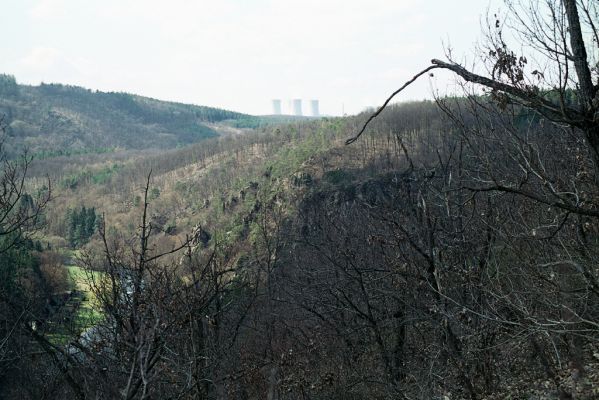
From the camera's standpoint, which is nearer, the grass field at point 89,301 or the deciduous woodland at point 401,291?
the deciduous woodland at point 401,291

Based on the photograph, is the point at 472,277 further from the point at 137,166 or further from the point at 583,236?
the point at 137,166

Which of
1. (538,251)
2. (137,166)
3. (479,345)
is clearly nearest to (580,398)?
(479,345)

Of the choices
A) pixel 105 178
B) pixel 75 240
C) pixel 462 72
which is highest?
pixel 462 72

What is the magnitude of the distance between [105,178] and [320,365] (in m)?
181

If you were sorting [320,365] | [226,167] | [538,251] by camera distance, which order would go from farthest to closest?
[226,167] → [320,365] → [538,251]

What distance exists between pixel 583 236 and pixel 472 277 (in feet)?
5.15

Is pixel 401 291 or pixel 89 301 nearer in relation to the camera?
pixel 89 301

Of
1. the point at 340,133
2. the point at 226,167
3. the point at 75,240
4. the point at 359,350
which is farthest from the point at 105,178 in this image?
the point at 359,350

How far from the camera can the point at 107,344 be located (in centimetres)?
658

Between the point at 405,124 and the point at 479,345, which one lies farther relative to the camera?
the point at 405,124

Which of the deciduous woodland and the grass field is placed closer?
the deciduous woodland

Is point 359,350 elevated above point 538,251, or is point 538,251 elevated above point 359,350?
point 538,251

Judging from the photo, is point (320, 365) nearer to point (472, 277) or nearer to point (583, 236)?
point (472, 277)

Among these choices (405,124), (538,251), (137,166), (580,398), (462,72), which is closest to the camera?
(462,72)
